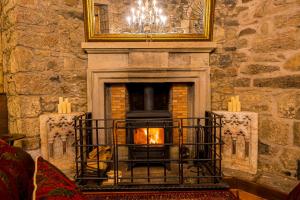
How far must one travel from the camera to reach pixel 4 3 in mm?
2344

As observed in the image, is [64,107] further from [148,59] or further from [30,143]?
Result: [148,59]

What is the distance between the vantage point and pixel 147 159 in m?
2.01

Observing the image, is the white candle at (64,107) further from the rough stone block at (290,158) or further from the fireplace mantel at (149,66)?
the rough stone block at (290,158)

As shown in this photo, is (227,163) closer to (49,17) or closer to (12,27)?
(49,17)

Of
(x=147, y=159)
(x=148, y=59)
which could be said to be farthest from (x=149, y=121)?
(x=148, y=59)

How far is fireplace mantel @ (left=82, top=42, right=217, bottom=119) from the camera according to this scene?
2.52 m

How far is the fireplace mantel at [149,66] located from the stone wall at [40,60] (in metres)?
0.18

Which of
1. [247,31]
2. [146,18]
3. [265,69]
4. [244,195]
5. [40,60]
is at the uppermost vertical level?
[146,18]

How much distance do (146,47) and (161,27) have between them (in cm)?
33

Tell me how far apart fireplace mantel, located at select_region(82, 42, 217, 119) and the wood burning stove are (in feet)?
1.01

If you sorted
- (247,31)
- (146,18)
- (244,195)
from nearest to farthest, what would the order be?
(244,195)
(247,31)
(146,18)

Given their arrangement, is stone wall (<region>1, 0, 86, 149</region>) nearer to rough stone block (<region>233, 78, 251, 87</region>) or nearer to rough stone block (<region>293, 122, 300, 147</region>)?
rough stone block (<region>233, 78, 251, 87</region>)

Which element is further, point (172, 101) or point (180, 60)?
point (172, 101)

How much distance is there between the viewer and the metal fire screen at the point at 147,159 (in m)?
1.98
